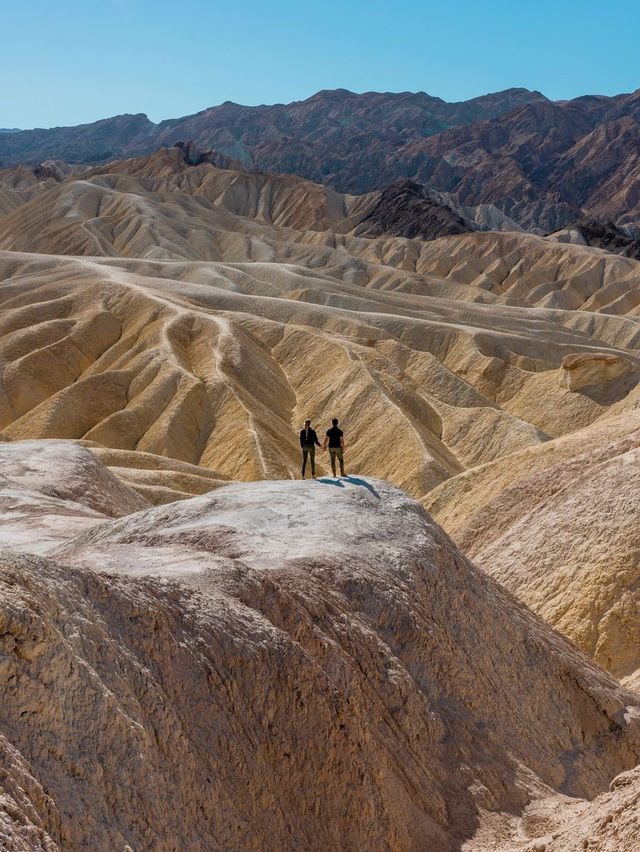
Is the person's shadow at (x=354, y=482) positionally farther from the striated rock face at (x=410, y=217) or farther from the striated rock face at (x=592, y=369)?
the striated rock face at (x=410, y=217)

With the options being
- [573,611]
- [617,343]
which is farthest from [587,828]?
[617,343]

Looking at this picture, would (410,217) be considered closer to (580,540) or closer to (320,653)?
(580,540)

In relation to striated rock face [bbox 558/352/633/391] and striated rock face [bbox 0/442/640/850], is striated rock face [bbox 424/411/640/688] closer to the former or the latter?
striated rock face [bbox 0/442/640/850]

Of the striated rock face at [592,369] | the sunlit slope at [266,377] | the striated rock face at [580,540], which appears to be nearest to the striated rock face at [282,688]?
the striated rock face at [580,540]

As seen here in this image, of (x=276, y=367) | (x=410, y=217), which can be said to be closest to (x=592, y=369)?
(x=276, y=367)

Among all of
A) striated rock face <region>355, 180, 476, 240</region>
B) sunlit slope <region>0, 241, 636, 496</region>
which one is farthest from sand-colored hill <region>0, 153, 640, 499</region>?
striated rock face <region>355, 180, 476, 240</region>

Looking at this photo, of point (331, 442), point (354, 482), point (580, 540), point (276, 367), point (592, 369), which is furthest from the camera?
point (276, 367)

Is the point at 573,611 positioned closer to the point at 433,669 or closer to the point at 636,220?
the point at 433,669
